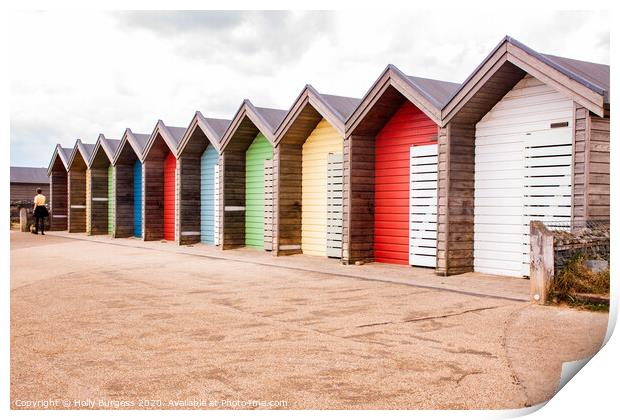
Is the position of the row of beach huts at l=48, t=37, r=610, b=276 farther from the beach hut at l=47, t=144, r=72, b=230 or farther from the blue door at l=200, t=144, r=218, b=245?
the beach hut at l=47, t=144, r=72, b=230

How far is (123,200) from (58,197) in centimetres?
744

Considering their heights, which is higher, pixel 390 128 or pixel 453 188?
pixel 390 128

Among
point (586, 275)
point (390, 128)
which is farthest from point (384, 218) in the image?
point (586, 275)

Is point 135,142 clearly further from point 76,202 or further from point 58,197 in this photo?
point 58,197

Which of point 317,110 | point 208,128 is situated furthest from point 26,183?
point 317,110

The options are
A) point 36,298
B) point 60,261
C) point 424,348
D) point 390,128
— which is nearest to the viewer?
point 424,348

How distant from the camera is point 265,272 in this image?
13312 mm

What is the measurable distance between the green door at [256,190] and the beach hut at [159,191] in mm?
4341

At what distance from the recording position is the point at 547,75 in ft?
34.5

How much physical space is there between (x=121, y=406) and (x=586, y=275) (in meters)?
6.20

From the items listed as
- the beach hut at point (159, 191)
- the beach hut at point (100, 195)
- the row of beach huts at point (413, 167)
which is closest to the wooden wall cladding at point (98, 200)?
the beach hut at point (100, 195)

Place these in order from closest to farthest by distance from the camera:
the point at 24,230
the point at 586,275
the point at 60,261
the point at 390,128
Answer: the point at 586,275, the point at 390,128, the point at 60,261, the point at 24,230

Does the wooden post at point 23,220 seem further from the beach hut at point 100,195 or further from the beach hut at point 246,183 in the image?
the beach hut at point 246,183

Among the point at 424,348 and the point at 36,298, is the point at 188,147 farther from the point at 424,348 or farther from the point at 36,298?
the point at 424,348
